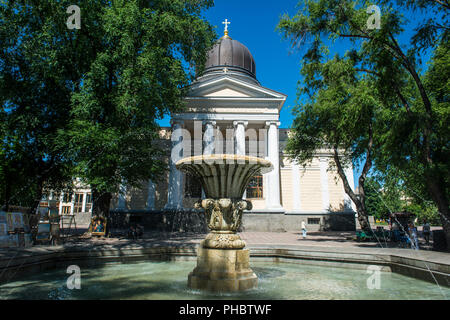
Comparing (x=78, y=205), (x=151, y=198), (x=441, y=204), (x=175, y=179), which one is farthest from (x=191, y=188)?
(x=78, y=205)

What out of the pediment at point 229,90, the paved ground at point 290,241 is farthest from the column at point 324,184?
the paved ground at point 290,241

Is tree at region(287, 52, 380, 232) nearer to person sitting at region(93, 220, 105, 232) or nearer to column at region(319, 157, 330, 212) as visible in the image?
column at region(319, 157, 330, 212)

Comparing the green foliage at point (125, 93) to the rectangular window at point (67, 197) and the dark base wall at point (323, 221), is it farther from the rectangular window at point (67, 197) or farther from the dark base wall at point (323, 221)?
the dark base wall at point (323, 221)

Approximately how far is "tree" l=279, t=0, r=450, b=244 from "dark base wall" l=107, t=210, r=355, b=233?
1194 centimetres

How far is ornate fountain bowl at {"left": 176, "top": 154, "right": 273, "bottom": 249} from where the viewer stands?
642cm

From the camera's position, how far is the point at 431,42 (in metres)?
10.1

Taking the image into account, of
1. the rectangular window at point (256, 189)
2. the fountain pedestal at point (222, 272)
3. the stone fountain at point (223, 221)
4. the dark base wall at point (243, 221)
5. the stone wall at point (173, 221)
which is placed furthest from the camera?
the rectangular window at point (256, 189)

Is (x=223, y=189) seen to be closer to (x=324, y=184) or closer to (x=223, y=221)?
(x=223, y=221)

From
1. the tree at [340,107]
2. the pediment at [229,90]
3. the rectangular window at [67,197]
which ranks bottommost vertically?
the rectangular window at [67,197]

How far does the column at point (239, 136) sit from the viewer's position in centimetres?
2279

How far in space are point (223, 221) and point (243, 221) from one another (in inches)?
650

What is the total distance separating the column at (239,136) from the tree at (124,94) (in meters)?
7.86

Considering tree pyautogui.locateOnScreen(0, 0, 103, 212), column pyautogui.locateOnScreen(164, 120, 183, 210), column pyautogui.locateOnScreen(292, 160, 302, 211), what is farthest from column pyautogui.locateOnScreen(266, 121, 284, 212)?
tree pyautogui.locateOnScreen(0, 0, 103, 212)

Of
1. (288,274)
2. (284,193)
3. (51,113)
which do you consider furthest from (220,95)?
(288,274)
